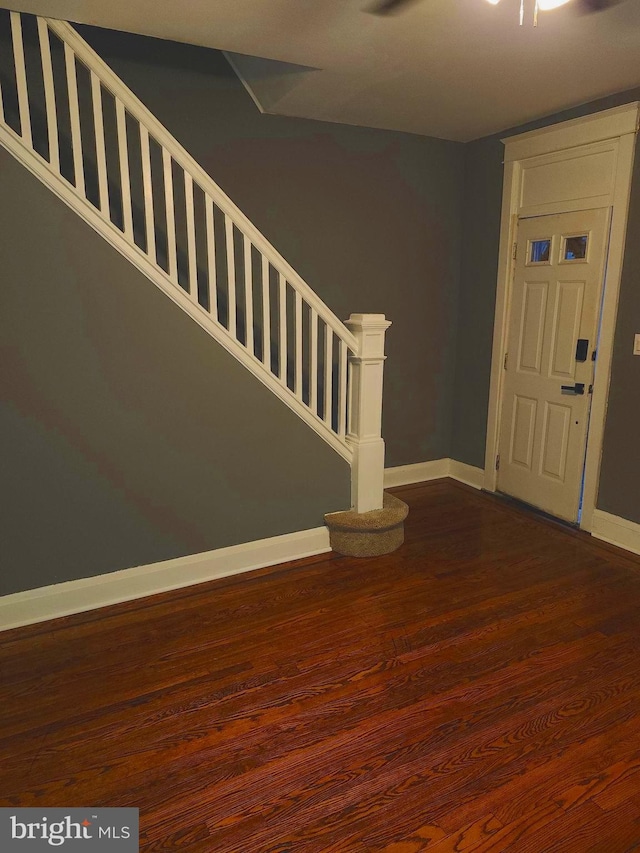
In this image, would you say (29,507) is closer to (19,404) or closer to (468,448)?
(19,404)

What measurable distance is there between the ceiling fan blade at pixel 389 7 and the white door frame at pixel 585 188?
166 centimetres

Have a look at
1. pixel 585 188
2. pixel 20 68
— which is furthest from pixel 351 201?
pixel 20 68

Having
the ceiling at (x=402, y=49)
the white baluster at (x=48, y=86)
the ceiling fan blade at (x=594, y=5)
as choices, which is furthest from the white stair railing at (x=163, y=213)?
the ceiling fan blade at (x=594, y=5)

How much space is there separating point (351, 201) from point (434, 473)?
225 centimetres

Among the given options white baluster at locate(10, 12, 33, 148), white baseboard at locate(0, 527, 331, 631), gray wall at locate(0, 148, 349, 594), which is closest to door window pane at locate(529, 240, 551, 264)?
gray wall at locate(0, 148, 349, 594)

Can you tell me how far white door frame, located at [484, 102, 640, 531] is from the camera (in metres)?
3.33

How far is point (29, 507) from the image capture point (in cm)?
259

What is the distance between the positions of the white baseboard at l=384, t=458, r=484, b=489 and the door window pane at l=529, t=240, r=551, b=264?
1.63 meters

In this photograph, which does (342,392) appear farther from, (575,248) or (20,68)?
(20,68)

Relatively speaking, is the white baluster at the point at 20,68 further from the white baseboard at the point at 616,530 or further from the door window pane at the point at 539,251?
the white baseboard at the point at 616,530

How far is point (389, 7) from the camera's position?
2307 mm

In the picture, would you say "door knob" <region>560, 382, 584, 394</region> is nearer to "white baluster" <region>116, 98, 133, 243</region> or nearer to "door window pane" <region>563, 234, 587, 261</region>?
"door window pane" <region>563, 234, 587, 261</region>

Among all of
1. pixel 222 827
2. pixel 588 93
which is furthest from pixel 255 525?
pixel 588 93

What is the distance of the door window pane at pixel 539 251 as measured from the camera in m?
3.83
